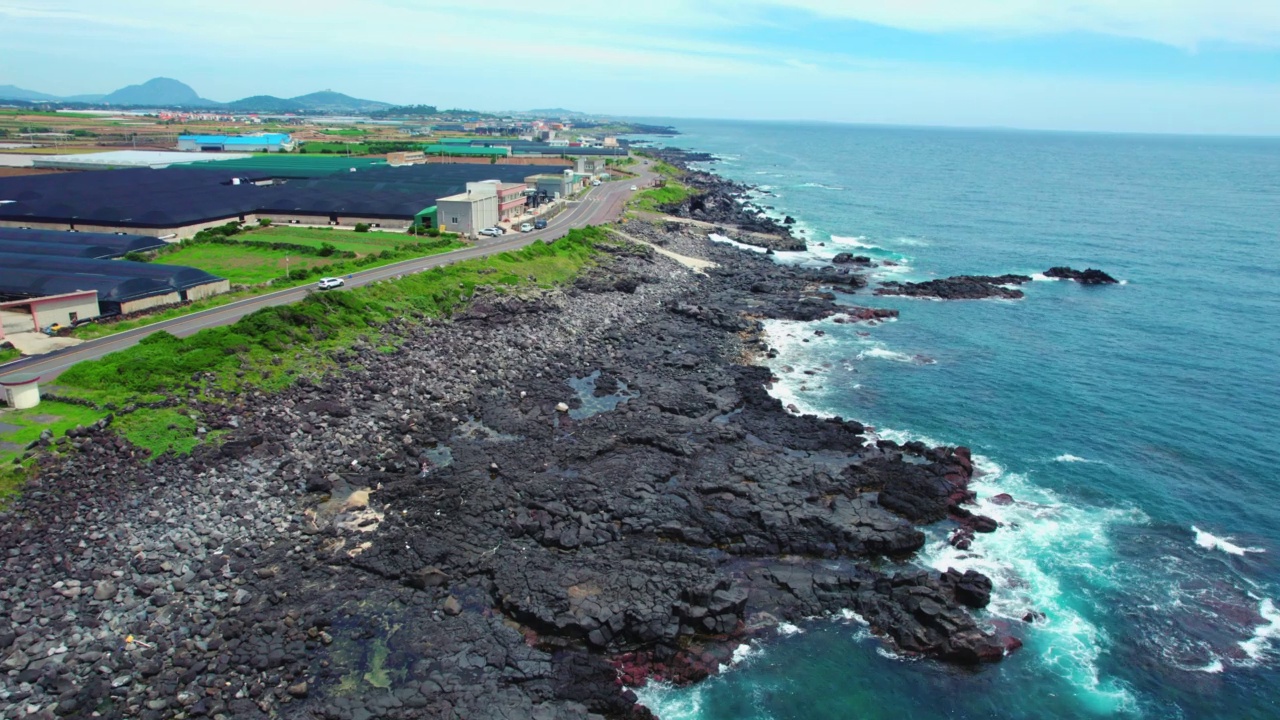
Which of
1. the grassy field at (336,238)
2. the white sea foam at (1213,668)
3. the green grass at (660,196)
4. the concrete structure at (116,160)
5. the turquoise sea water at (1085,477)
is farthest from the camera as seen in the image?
the concrete structure at (116,160)

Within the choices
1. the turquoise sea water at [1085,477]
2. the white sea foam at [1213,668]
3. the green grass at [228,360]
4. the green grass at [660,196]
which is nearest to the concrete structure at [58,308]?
the green grass at [228,360]

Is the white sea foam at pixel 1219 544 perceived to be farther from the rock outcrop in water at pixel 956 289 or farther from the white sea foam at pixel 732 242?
the white sea foam at pixel 732 242

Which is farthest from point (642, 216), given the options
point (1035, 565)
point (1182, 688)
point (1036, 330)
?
point (1182, 688)

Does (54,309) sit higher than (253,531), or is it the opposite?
(54,309)

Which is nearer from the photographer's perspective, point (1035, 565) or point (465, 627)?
point (465, 627)

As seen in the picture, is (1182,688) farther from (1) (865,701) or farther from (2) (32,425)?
(2) (32,425)
